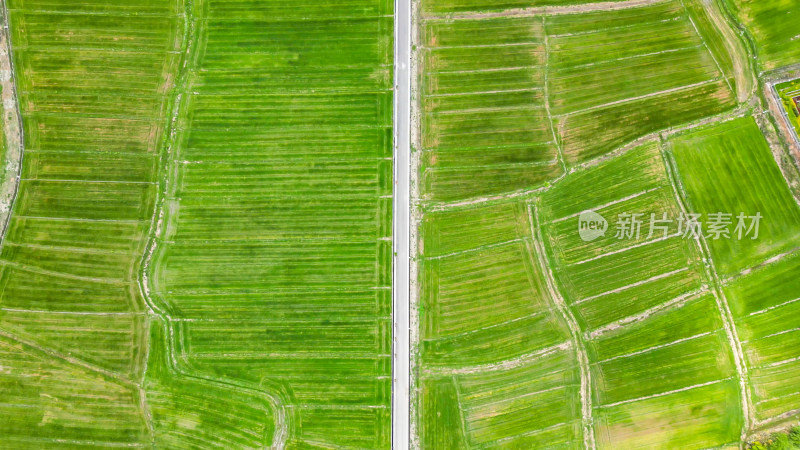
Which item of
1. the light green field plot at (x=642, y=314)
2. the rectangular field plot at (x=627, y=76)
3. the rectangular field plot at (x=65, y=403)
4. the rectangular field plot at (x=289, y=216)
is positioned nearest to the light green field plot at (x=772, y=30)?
the rectangular field plot at (x=627, y=76)

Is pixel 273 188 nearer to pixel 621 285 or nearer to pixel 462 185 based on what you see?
pixel 462 185

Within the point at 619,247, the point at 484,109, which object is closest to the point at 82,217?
the point at 484,109

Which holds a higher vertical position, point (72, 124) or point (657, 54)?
point (657, 54)

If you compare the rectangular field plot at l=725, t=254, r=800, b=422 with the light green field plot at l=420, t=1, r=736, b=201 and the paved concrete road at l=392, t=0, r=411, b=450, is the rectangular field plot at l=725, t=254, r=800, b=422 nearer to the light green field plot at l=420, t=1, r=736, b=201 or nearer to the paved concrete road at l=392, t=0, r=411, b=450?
the light green field plot at l=420, t=1, r=736, b=201

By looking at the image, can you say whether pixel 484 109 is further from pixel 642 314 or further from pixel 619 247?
pixel 642 314

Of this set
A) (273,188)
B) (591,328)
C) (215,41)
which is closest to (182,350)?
(273,188)

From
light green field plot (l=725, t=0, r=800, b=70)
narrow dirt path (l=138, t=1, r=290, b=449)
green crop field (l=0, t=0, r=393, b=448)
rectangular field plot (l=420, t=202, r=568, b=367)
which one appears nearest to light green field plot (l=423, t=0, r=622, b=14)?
green crop field (l=0, t=0, r=393, b=448)
